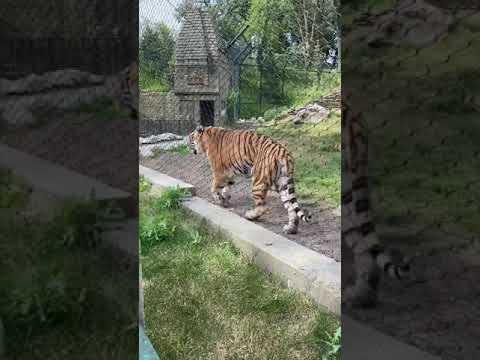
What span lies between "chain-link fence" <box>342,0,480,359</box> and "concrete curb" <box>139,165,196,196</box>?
13.9 ft

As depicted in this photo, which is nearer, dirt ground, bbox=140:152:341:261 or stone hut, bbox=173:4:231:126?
dirt ground, bbox=140:152:341:261

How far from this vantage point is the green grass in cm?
541

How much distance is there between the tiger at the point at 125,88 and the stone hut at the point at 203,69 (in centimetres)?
478

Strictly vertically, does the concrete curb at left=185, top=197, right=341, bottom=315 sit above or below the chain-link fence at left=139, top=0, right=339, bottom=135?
below

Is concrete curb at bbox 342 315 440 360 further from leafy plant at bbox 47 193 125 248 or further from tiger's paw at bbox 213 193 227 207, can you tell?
tiger's paw at bbox 213 193 227 207

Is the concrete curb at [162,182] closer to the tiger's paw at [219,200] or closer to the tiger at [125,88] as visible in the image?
the tiger's paw at [219,200]

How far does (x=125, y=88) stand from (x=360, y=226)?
0.67 meters

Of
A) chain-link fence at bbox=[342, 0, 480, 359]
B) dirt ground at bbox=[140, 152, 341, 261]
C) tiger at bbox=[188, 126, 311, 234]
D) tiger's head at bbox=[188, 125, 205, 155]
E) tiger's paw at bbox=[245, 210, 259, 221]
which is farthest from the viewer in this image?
tiger's head at bbox=[188, 125, 205, 155]

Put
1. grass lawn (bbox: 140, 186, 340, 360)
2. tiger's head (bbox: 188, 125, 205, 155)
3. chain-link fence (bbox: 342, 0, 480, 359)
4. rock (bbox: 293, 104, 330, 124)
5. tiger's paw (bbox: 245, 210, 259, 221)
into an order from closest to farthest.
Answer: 1. chain-link fence (bbox: 342, 0, 480, 359)
2. grass lawn (bbox: 140, 186, 340, 360)
3. tiger's paw (bbox: 245, 210, 259, 221)
4. tiger's head (bbox: 188, 125, 205, 155)
5. rock (bbox: 293, 104, 330, 124)

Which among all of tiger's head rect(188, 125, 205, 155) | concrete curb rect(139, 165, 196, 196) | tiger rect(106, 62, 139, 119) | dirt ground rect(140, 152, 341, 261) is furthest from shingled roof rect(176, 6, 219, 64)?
tiger rect(106, 62, 139, 119)

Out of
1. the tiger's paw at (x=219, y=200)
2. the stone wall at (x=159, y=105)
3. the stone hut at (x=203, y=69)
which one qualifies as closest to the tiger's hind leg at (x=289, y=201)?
the tiger's paw at (x=219, y=200)

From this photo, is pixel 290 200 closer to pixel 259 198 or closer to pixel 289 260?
pixel 259 198

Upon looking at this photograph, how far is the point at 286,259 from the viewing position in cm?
352

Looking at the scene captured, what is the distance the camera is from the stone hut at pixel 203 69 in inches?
243
